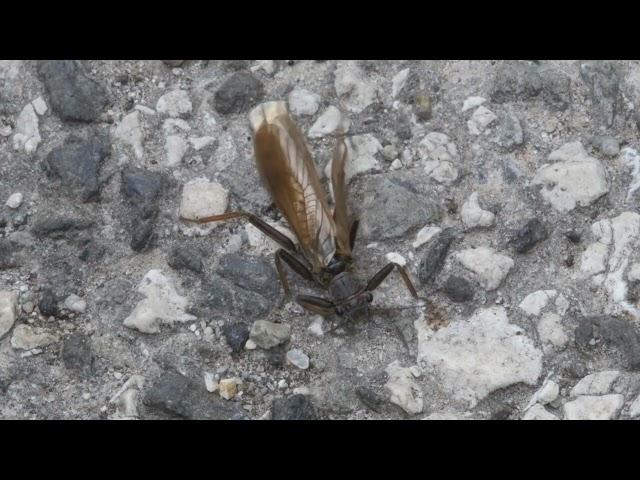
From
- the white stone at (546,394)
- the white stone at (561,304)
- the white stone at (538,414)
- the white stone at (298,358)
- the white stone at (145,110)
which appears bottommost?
the white stone at (538,414)

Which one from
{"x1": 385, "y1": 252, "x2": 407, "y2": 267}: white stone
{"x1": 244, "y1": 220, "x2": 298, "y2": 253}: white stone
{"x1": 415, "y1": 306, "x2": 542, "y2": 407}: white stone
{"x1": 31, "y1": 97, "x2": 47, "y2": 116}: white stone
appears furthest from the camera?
{"x1": 31, "y1": 97, "x2": 47, "y2": 116}: white stone

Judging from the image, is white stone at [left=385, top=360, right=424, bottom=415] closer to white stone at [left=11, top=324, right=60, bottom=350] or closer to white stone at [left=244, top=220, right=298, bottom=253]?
white stone at [left=244, top=220, right=298, bottom=253]

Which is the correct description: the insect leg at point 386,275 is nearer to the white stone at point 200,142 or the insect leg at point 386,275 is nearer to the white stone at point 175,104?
the white stone at point 200,142

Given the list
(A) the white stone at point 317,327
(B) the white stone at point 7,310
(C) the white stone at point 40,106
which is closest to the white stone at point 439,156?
(A) the white stone at point 317,327

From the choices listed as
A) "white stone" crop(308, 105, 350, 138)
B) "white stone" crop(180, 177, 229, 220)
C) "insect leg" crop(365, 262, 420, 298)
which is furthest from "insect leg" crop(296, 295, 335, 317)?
"white stone" crop(308, 105, 350, 138)

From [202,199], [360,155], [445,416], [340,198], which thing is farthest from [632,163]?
[202,199]

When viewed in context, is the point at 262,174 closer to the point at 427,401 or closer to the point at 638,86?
the point at 427,401

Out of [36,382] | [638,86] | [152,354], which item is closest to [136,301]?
[152,354]
